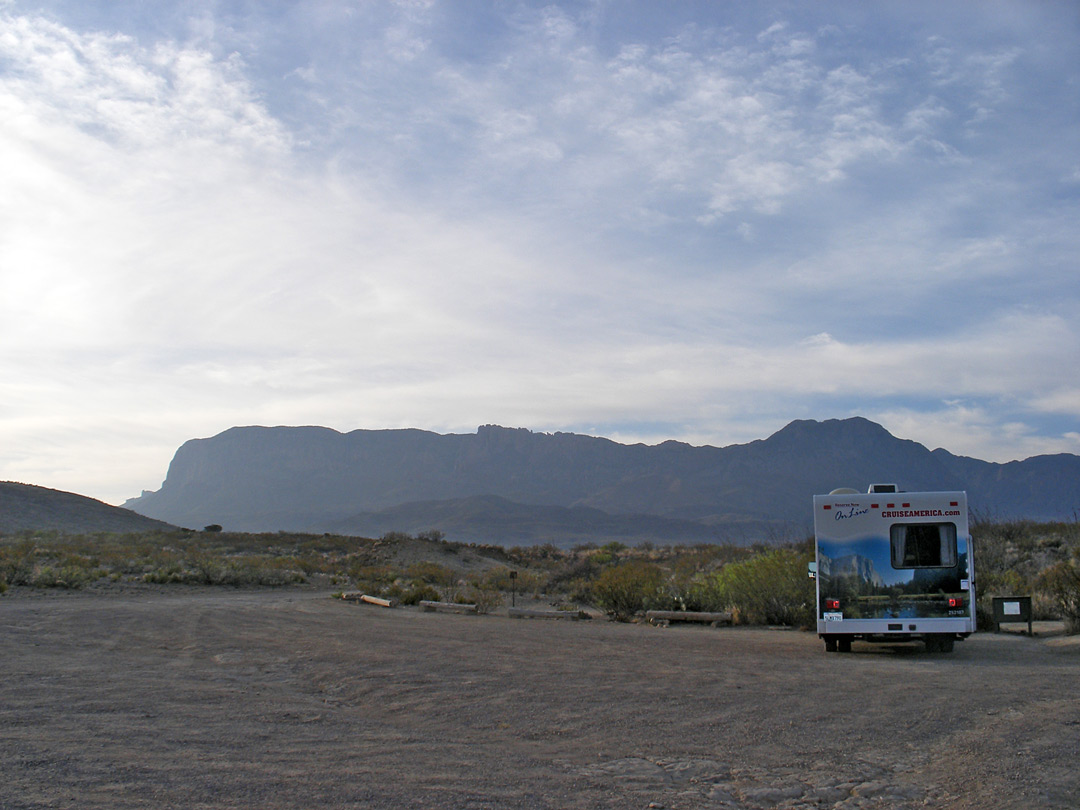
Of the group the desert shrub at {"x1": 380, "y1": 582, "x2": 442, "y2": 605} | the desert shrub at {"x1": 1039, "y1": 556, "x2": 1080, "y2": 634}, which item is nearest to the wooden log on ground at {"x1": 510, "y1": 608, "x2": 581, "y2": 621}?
the desert shrub at {"x1": 380, "y1": 582, "x2": 442, "y2": 605}

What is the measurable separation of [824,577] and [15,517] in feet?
245

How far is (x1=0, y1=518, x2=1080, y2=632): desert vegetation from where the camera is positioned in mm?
18109

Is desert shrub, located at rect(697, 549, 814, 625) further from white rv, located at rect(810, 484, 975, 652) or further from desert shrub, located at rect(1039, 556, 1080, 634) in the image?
desert shrub, located at rect(1039, 556, 1080, 634)

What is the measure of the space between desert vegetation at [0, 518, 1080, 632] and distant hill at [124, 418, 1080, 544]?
68046 millimetres

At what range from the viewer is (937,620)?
1294 cm

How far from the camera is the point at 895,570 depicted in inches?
520

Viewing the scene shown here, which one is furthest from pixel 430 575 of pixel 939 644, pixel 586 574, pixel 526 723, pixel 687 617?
pixel 526 723

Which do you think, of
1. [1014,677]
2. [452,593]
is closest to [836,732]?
[1014,677]

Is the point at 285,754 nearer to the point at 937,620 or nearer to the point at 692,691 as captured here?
the point at 692,691

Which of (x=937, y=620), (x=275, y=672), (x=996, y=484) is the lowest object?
(x=275, y=672)

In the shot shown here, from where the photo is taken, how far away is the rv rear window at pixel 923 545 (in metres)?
13.2

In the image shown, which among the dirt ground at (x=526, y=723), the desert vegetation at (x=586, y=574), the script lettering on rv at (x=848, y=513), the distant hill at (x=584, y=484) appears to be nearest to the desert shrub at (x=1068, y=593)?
the desert vegetation at (x=586, y=574)

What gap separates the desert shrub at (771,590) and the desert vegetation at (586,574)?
0.07 ft

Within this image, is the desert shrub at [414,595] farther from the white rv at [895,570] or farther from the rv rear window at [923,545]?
the rv rear window at [923,545]
